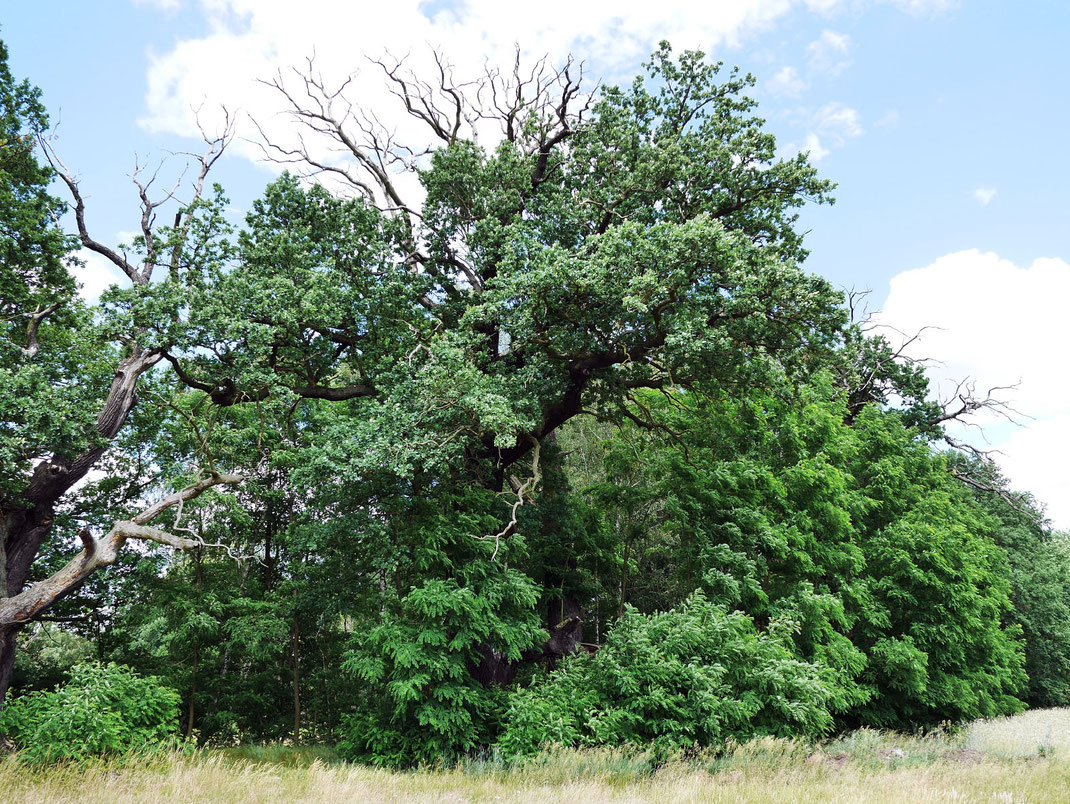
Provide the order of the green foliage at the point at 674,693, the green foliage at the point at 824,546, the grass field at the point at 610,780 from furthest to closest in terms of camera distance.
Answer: the green foliage at the point at 824,546 → the green foliage at the point at 674,693 → the grass field at the point at 610,780

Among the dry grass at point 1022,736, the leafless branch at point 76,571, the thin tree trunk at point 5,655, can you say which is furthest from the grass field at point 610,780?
the thin tree trunk at point 5,655

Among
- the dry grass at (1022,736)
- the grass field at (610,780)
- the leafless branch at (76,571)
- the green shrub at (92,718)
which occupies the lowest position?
the dry grass at (1022,736)

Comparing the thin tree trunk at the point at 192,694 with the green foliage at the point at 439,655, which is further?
the thin tree trunk at the point at 192,694

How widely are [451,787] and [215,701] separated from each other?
42.8ft

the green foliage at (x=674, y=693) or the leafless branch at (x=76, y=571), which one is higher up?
the leafless branch at (x=76, y=571)

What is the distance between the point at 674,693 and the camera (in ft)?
44.0

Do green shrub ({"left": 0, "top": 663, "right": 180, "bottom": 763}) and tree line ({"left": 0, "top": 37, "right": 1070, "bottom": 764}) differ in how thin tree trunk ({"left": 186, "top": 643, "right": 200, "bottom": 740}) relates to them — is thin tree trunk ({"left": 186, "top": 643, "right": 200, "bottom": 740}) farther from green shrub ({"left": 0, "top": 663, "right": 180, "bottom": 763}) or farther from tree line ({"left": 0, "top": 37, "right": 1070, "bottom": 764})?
green shrub ({"left": 0, "top": 663, "right": 180, "bottom": 763})

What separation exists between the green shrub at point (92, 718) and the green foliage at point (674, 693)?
6334 millimetres

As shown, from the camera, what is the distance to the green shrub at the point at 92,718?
32.3ft

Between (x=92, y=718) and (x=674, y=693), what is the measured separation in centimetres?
1054

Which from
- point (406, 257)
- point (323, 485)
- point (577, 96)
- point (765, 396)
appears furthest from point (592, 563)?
point (577, 96)

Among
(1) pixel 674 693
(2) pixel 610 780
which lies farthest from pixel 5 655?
(1) pixel 674 693

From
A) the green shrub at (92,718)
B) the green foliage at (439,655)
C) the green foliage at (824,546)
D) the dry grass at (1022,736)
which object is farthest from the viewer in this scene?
the green foliage at (824,546)

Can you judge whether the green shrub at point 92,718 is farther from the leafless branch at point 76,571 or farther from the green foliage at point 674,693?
the green foliage at point 674,693
